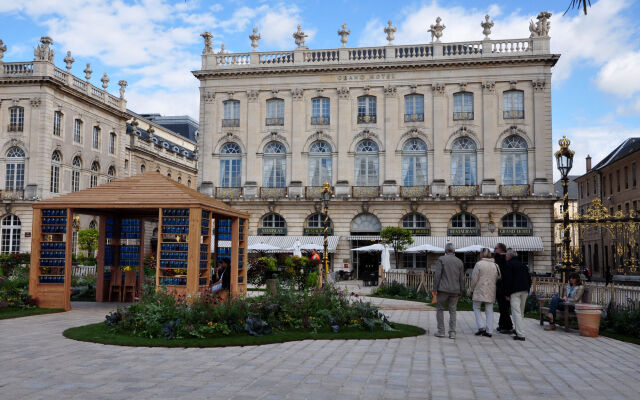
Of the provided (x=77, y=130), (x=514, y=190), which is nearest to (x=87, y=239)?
(x=77, y=130)

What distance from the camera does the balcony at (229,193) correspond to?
134 ft

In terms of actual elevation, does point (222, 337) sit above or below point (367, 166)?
below

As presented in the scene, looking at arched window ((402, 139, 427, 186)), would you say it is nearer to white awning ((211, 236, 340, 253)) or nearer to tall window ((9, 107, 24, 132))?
white awning ((211, 236, 340, 253))

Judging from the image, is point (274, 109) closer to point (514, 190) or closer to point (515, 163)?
point (515, 163)

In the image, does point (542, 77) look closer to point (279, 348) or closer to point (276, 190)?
point (276, 190)

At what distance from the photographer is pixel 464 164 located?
38.9 metres

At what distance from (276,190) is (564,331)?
2856cm

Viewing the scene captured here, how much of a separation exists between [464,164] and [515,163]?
3185 millimetres

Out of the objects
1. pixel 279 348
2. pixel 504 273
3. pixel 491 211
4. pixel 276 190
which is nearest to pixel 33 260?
pixel 279 348

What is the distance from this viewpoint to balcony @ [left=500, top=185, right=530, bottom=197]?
3794cm

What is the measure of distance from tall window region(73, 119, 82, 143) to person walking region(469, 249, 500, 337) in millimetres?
42011

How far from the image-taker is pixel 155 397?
6680 mm

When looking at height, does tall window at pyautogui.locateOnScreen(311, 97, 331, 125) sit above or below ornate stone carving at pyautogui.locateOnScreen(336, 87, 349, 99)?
below

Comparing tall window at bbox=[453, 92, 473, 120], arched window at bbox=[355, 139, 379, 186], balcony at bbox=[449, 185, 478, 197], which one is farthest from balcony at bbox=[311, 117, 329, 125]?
balcony at bbox=[449, 185, 478, 197]
